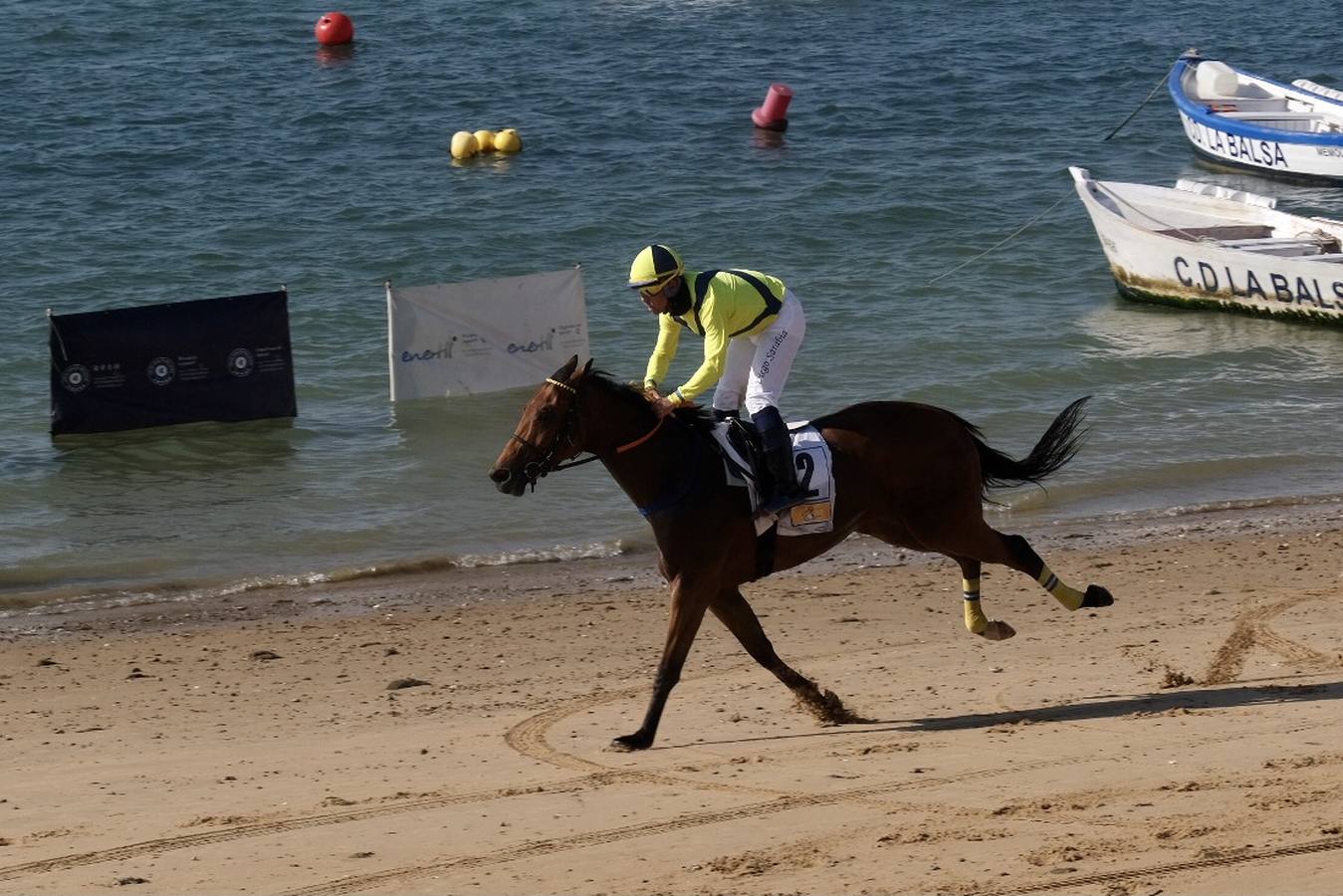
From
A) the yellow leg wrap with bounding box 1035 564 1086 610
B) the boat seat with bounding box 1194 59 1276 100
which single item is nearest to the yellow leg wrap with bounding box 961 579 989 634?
the yellow leg wrap with bounding box 1035 564 1086 610

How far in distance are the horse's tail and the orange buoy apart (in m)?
29.5

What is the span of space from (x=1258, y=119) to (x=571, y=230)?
1205cm

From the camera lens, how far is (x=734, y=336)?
9.41 m

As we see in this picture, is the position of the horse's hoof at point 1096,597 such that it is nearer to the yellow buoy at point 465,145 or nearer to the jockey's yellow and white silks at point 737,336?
the jockey's yellow and white silks at point 737,336

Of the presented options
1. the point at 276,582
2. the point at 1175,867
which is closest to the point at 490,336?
the point at 276,582

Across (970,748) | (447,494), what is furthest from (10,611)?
(970,748)

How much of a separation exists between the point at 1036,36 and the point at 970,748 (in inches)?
1278

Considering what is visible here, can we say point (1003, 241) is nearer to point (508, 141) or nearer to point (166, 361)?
point (508, 141)

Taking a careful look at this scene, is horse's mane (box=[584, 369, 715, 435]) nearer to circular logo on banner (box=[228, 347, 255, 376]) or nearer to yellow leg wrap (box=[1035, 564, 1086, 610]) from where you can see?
yellow leg wrap (box=[1035, 564, 1086, 610])

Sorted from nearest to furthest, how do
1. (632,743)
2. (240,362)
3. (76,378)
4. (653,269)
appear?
(632,743) < (653,269) < (76,378) < (240,362)

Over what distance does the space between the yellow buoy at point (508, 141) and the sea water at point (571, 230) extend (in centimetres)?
46

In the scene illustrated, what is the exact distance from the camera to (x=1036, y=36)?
3853 cm

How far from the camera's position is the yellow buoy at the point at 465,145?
1198 inches

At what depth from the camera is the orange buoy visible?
37.5 metres
